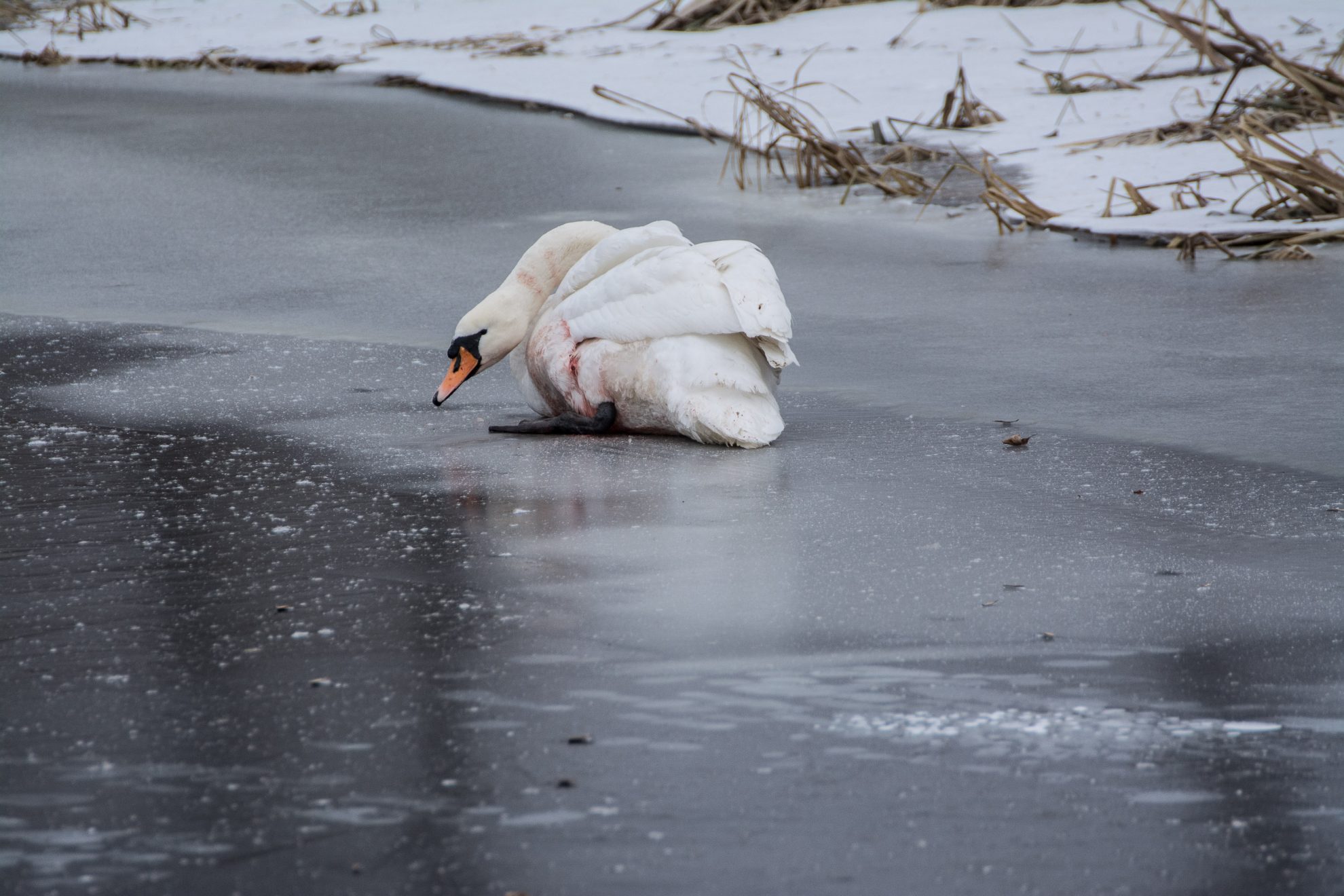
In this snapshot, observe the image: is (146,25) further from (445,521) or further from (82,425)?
(445,521)

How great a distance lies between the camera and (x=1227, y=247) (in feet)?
22.2

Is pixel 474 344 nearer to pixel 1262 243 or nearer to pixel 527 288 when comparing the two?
pixel 527 288

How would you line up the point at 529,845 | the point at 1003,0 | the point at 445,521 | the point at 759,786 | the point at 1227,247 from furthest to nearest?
the point at 1003,0 → the point at 1227,247 → the point at 445,521 → the point at 759,786 → the point at 529,845

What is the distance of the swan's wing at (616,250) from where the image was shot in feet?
14.5

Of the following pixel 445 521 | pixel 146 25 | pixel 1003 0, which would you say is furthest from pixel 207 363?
pixel 146 25

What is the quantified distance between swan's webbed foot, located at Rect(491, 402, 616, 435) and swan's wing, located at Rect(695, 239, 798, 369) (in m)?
0.49

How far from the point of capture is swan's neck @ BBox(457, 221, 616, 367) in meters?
4.59

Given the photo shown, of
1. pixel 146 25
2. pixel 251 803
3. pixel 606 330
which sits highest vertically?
pixel 146 25

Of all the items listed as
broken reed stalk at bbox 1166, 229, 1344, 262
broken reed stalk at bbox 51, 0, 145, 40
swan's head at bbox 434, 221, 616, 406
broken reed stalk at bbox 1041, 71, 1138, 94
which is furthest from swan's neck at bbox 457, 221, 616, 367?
broken reed stalk at bbox 51, 0, 145, 40

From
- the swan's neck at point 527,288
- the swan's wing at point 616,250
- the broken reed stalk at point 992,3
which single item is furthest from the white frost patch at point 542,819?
the broken reed stalk at point 992,3

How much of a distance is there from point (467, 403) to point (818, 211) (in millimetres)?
3616

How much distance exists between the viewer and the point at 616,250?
4.48 metres

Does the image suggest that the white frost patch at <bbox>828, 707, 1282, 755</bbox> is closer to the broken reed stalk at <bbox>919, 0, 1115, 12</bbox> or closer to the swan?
the swan

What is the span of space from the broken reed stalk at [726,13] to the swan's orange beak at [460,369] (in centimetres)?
986
